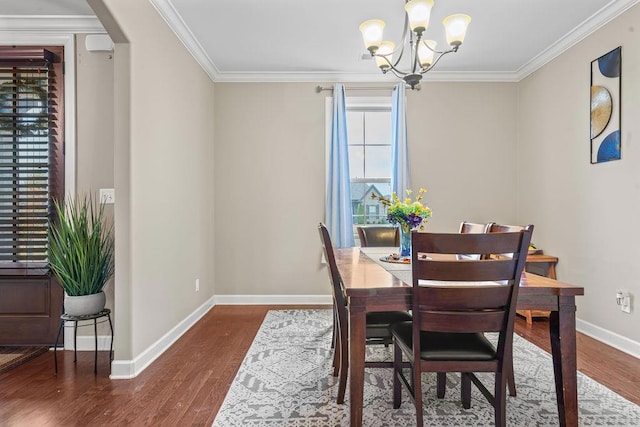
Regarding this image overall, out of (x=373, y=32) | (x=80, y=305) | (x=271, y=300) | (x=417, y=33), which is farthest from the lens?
(x=271, y=300)

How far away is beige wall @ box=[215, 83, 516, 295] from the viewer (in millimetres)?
4414

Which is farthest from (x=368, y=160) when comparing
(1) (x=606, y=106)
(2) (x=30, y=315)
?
(2) (x=30, y=315)

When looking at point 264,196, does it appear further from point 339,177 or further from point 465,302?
point 465,302

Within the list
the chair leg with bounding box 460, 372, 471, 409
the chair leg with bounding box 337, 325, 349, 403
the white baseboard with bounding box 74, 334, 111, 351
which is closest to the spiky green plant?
the white baseboard with bounding box 74, 334, 111, 351

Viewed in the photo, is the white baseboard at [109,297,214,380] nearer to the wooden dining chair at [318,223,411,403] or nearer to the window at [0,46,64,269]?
the window at [0,46,64,269]

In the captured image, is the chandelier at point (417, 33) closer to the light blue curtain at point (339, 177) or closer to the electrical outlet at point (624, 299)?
the light blue curtain at point (339, 177)

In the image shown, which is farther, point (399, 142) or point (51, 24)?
point (399, 142)

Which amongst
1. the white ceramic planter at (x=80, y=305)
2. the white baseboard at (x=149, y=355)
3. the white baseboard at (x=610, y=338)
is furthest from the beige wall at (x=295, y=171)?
the white ceramic planter at (x=80, y=305)

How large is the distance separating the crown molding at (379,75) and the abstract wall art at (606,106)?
317mm

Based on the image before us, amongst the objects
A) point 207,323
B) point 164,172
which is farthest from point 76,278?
point 207,323

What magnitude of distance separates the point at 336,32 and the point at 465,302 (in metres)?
2.77

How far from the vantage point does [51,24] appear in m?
2.91

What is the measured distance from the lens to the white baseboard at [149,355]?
244 cm

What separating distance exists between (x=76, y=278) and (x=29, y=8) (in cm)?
208
